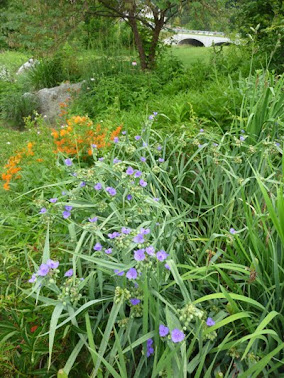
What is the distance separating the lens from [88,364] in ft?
4.40

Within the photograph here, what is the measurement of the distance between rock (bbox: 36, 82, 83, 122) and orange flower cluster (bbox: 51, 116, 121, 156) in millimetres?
3069

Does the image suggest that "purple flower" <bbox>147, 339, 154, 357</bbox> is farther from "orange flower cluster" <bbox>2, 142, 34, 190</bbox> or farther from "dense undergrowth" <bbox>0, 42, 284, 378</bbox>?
"orange flower cluster" <bbox>2, 142, 34, 190</bbox>

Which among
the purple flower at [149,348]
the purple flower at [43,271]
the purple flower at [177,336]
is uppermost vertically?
the purple flower at [43,271]

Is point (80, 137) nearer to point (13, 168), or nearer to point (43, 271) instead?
point (13, 168)

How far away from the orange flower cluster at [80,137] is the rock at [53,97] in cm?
→ 307

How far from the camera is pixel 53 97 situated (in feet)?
19.7

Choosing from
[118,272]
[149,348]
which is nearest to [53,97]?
[118,272]

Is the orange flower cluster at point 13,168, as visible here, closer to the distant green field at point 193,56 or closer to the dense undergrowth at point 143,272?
the dense undergrowth at point 143,272

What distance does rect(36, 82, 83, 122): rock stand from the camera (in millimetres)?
5890

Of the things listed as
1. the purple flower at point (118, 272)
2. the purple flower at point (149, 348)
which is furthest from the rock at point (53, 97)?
the purple flower at point (149, 348)

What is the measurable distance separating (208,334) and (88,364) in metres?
0.52

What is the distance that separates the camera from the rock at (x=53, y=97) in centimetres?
589

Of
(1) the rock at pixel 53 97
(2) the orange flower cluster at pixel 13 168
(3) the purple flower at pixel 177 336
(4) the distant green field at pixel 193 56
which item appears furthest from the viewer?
(4) the distant green field at pixel 193 56

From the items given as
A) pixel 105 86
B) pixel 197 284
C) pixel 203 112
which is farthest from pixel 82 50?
pixel 197 284
